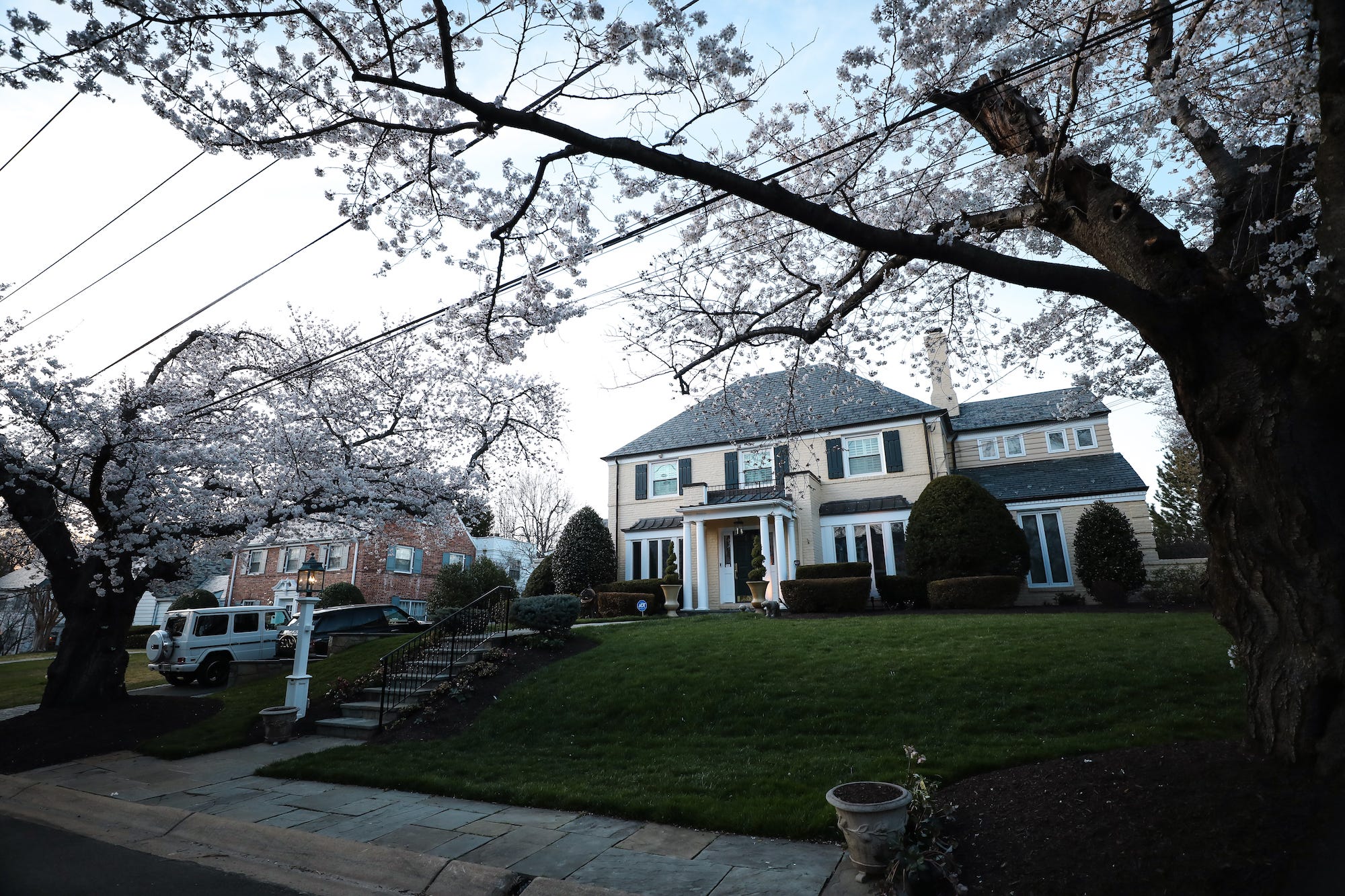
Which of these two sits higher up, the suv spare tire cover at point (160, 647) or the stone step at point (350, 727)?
the suv spare tire cover at point (160, 647)

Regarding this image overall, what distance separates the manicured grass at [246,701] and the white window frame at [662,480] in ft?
33.0

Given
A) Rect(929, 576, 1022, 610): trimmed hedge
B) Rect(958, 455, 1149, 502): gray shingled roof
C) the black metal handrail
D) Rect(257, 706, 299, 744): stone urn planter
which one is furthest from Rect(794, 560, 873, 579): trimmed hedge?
Rect(257, 706, 299, 744): stone urn planter

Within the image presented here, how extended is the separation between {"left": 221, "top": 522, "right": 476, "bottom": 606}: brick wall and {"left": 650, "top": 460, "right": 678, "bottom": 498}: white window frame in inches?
304

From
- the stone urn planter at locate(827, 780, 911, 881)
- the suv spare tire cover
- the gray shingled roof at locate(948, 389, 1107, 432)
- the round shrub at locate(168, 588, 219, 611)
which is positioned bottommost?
the stone urn planter at locate(827, 780, 911, 881)

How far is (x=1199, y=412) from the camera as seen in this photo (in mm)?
4414

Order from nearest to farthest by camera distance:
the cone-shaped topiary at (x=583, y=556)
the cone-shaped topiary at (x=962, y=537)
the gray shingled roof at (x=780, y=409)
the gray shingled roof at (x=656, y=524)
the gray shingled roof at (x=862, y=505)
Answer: the gray shingled roof at (x=780, y=409)
the cone-shaped topiary at (x=962, y=537)
the gray shingled roof at (x=862, y=505)
the cone-shaped topiary at (x=583, y=556)
the gray shingled roof at (x=656, y=524)

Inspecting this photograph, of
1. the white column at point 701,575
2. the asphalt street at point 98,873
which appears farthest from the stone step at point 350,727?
the white column at point 701,575

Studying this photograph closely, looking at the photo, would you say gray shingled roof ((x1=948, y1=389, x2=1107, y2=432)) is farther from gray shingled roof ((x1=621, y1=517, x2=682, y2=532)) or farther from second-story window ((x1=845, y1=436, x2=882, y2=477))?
Result: gray shingled roof ((x1=621, y1=517, x2=682, y2=532))

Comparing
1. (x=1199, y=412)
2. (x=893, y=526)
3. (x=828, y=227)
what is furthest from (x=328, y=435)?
(x=893, y=526)

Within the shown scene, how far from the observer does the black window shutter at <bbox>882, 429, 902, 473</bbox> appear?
19688 mm

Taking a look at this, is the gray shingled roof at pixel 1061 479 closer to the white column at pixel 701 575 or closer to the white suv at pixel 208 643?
the white column at pixel 701 575

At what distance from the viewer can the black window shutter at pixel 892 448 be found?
19688mm

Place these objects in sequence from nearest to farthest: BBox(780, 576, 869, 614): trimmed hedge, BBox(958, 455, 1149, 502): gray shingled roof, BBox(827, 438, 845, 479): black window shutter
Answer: BBox(780, 576, 869, 614): trimmed hedge → BBox(958, 455, 1149, 502): gray shingled roof → BBox(827, 438, 845, 479): black window shutter

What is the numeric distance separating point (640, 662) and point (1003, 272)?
7971 mm
